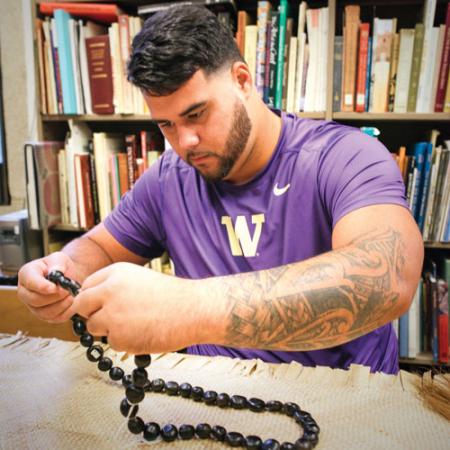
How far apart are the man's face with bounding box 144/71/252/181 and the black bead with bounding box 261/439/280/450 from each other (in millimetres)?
580

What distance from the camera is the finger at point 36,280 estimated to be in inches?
29.0

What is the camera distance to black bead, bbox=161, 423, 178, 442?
0.55 m

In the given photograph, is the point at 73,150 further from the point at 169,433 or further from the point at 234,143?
the point at 169,433

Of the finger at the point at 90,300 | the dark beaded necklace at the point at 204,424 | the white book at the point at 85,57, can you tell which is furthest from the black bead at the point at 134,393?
the white book at the point at 85,57

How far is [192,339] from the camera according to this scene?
1.61 feet

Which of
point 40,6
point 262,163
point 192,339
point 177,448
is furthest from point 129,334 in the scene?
point 40,6

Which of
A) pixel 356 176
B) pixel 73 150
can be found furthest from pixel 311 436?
pixel 73 150

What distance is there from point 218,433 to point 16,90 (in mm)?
2036

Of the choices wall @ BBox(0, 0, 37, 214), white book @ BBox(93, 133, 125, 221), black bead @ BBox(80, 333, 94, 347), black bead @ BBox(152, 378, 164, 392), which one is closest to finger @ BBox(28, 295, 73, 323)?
black bead @ BBox(80, 333, 94, 347)

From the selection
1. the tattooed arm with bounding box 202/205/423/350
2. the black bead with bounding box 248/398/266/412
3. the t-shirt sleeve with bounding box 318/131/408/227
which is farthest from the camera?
the t-shirt sleeve with bounding box 318/131/408/227

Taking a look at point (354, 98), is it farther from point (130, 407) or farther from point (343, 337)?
point (130, 407)

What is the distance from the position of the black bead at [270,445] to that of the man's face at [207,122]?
1.90 feet

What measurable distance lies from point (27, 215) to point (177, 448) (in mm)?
1535

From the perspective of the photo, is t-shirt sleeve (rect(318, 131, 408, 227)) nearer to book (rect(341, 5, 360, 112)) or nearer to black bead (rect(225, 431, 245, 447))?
black bead (rect(225, 431, 245, 447))
